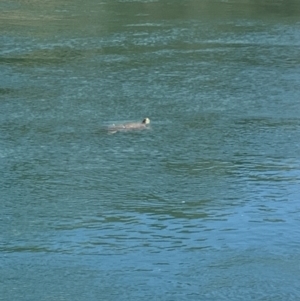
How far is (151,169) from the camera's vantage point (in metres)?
14.0

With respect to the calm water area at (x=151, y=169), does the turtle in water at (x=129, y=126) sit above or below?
above

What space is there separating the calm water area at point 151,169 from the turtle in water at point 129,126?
5.2 inches

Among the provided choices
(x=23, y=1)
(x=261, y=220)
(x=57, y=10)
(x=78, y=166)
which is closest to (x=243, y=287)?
(x=261, y=220)

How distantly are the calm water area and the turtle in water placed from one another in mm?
132

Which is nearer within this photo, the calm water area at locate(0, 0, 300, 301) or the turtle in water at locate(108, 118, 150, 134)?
the calm water area at locate(0, 0, 300, 301)

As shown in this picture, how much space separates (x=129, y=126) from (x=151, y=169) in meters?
2.11

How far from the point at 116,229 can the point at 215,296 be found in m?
2.21

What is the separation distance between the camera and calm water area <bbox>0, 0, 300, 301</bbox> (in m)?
10.6

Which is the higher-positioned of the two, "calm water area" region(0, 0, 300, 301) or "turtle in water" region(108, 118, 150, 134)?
"turtle in water" region(108, 118, 150, 134)

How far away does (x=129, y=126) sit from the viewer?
16.0 m

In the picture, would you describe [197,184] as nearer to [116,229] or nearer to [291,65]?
[116,229]

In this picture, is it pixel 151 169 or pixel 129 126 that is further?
pixel 129 126

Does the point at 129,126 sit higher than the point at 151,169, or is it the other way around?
the point at 129,126

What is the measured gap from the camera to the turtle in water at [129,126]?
1588 cm
